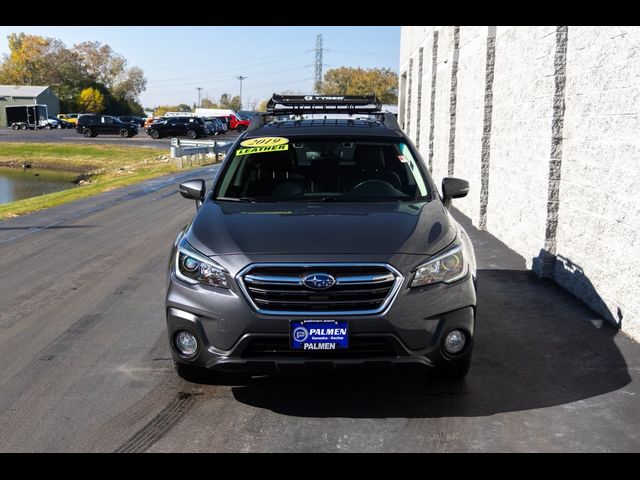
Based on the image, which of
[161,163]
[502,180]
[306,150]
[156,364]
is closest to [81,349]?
[156,364]

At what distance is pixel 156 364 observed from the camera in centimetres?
580

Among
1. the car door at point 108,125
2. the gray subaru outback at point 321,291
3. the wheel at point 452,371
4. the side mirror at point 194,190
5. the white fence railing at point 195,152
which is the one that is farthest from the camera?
the car door at point 108,125

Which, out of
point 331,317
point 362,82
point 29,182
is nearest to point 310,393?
point 331,317

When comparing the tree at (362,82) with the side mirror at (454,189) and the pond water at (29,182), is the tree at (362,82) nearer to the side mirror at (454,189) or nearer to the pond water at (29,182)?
the pond water at (29,182)

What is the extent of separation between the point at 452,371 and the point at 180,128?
55.0m

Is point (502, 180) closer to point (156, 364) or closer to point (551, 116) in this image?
point (551, 116)

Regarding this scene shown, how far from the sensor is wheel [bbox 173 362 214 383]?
511cm

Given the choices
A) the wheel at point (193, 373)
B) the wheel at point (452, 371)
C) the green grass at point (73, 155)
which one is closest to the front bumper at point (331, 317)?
the wheel at point (452, 371)

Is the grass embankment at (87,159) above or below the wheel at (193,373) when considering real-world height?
below

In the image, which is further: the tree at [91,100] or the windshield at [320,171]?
the tree at [91,100]

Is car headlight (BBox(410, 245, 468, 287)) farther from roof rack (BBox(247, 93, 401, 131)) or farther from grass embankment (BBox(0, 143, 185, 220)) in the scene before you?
grass embankment (BBox(0, 143, 185, 220))

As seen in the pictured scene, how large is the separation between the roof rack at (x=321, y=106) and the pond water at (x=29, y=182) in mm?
21177

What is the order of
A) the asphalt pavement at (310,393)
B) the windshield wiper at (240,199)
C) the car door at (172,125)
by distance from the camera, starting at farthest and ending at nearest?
the car door at (172,125)
the windshield wiper at (240,199)
the asphalt pavement at (310,393)

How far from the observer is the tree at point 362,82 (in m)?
108
